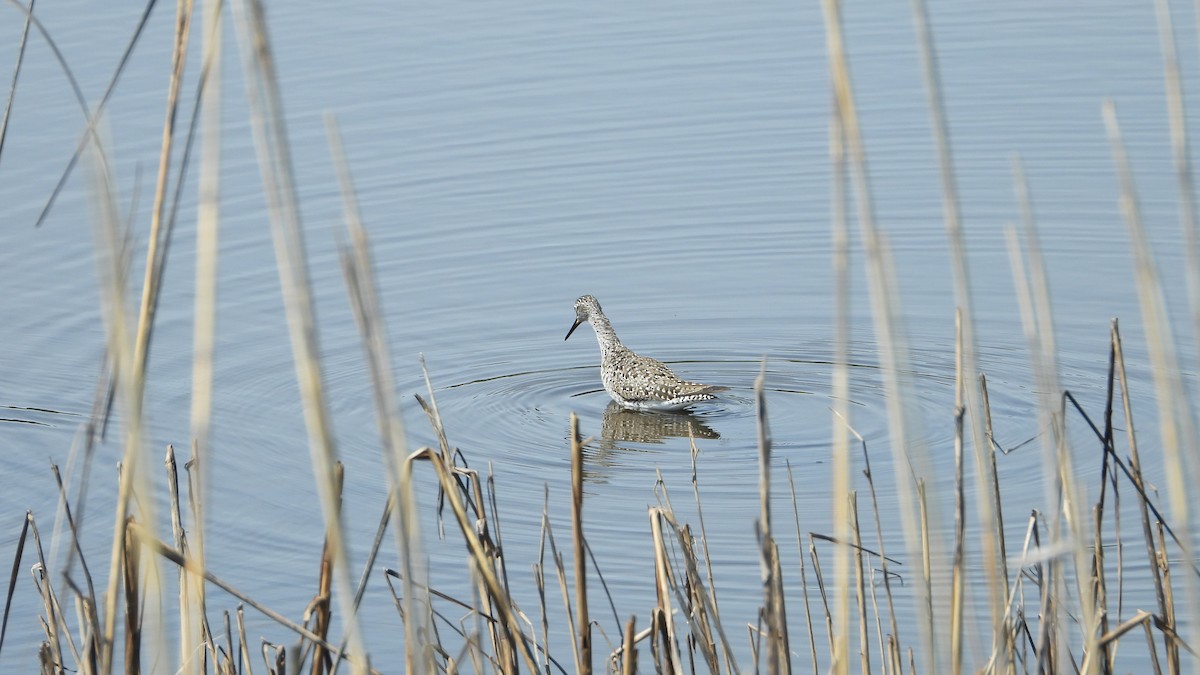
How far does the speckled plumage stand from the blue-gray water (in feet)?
0.48

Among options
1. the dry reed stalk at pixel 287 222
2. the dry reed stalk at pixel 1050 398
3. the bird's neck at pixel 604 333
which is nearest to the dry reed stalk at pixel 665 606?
the dry reed stalk at pixel 1050 398

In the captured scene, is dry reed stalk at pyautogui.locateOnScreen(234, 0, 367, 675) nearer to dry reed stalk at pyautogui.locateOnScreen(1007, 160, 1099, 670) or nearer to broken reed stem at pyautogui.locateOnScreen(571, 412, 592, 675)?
broken reed stem at pyautogui.locateOnScreen(571, 412, 592, 675)

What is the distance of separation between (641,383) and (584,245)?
223cm

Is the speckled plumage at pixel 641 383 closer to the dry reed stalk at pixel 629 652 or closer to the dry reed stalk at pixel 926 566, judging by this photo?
the dry reed stalk at pixel 926 566

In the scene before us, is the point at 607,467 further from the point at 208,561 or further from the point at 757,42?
the point at 757,42

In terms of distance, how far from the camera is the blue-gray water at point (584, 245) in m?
7.11

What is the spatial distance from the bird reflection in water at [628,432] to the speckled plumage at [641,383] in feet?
0.25

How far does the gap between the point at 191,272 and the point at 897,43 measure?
260 inches

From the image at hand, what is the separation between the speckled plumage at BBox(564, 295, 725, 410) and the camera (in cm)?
848

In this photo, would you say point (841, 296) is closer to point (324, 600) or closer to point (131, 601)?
point (324, 600)

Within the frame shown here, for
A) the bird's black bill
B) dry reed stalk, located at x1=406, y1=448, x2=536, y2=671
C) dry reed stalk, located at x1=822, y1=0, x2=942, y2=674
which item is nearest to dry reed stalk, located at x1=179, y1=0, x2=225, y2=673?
dry reed stalk, located at x1=406, y1=448, x2=536, y2=671

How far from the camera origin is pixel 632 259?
33.6 feet

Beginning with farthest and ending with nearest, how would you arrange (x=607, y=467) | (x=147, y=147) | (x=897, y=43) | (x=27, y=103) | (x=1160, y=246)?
(x=897, y=43) → (x=27, y=103) → (x=147, y=147) → (x=1160, y=246) → (x=607, y=467)

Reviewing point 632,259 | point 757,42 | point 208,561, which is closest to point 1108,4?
point 757,42
